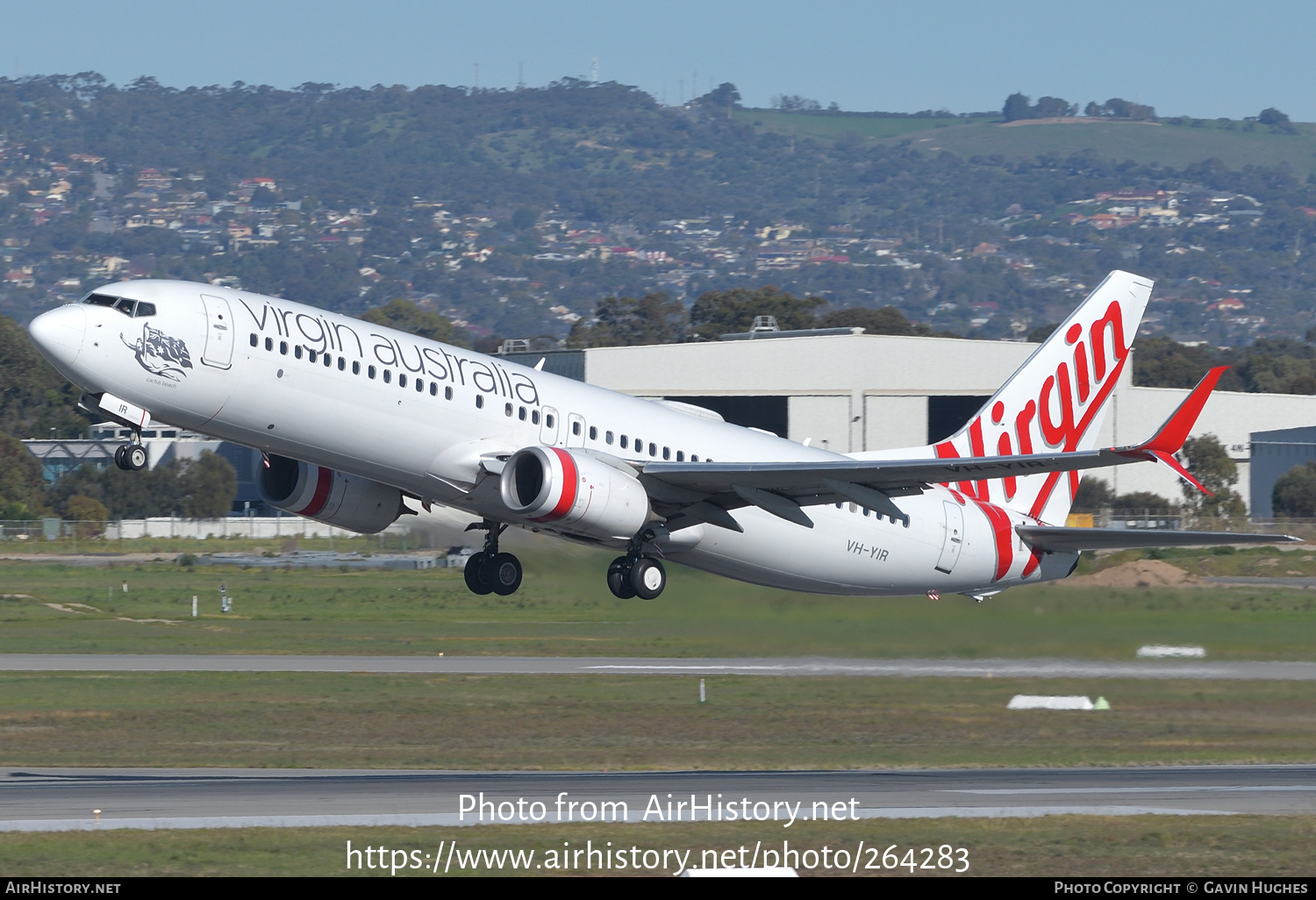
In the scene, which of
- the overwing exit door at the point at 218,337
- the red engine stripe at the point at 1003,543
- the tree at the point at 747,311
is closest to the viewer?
the overwing exit door at the point at 218,337

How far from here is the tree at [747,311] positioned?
175500 mm

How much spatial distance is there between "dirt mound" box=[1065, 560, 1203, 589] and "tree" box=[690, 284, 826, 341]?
10015 centimetres

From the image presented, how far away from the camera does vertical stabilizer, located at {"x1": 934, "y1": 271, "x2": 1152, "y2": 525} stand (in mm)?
41562

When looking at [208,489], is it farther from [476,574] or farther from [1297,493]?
[476,574]

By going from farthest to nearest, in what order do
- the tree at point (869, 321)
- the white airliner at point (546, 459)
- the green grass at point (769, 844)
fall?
the tree at point (869, 321) → the white airliner at point (546, 459) → the green grass at point (769, 844)

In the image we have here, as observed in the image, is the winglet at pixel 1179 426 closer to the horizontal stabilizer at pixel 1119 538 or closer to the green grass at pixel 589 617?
the horizontal stabilizer at pixel 1119 538

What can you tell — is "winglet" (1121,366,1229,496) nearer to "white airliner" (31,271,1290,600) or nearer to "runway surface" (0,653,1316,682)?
"white airliner" (31,271,1290,600)

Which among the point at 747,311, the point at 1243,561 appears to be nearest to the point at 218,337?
the point at 1243,561

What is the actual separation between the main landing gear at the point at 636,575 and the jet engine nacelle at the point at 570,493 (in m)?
1.09

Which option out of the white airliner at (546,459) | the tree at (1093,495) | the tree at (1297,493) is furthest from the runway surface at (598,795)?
the tree at (1297,493)

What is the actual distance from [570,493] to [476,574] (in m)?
5.48
